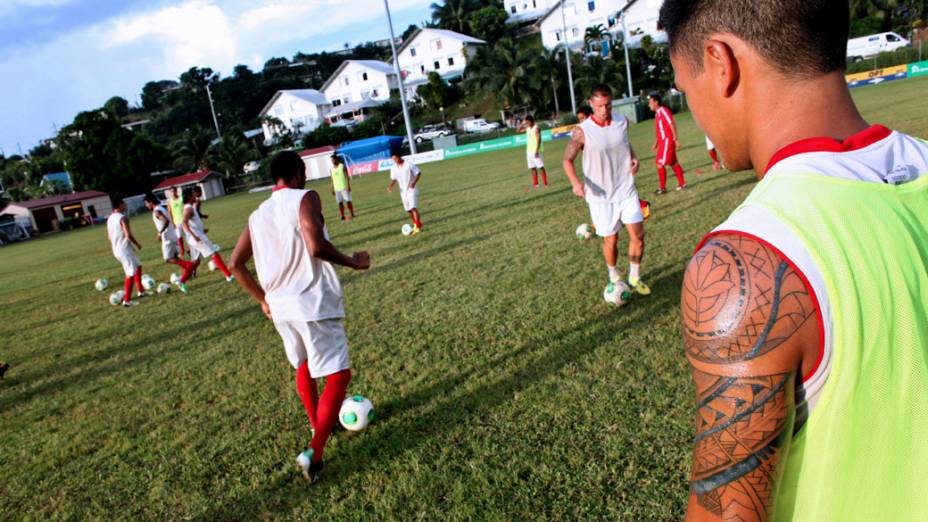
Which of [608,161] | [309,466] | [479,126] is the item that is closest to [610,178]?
[608,161]

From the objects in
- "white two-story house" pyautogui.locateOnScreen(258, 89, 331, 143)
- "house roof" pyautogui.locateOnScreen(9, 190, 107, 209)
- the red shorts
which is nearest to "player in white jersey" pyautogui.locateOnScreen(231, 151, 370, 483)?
the red shorts

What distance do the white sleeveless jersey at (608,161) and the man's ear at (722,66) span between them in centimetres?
548

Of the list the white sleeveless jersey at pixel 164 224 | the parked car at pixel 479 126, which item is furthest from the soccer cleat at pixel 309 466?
the parked car at pixel 479 126

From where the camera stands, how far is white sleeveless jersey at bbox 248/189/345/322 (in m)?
4.18

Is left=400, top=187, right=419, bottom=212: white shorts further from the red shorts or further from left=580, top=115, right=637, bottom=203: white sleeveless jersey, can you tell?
left=580, top=115, right=637, bottom=203: white sleeveless jersey

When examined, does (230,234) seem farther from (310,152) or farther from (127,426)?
(310,152)

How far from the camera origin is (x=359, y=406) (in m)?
4.71

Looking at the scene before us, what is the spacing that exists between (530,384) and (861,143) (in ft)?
13.4

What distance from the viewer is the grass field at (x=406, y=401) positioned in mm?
3785

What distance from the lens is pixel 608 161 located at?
21.5 ft

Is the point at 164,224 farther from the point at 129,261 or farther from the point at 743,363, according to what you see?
the point at 743,363

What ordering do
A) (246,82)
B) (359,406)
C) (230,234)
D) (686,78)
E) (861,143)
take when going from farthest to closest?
(246,82)
(230,234)
(359,406)
(686,78)
(861,143)

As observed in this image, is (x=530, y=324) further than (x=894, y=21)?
No

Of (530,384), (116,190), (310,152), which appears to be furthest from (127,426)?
(116,190)
